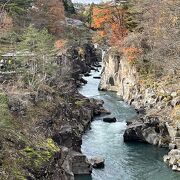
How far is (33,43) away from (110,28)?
31.2 meters

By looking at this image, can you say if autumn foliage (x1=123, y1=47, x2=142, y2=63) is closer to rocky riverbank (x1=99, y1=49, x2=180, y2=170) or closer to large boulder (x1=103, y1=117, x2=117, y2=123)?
rocky riverbank (x1=99, y1=49, x2=180, y2=170)

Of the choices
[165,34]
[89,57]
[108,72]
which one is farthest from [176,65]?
[89,57]

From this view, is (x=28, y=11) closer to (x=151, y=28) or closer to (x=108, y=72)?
(x=108, y=72)

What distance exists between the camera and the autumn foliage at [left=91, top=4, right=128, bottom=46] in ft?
226

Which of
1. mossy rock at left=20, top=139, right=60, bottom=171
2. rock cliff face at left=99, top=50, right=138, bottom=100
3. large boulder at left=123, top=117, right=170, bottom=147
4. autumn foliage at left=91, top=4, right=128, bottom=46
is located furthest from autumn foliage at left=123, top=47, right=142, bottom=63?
mossy rock at left=20, top=139, right=60, bottom=171

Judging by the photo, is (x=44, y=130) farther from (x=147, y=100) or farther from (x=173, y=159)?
(x=147, y=100)

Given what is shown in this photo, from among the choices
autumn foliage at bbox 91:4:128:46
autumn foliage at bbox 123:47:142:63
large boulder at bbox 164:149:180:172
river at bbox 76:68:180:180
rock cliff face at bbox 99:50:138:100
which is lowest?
river at bbox 76:68:180:180

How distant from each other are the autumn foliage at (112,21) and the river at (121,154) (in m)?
19.1

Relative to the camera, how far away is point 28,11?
2621 inches

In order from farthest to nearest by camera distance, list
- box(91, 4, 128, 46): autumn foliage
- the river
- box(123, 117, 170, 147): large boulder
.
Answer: box(91, 4, 128, 46): autumn foliage
box(123, 117, 170, 147): large boulder
the river

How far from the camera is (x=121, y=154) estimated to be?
39.6 metres

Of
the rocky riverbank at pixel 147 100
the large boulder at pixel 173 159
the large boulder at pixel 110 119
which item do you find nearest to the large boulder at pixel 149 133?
the rocky riverbank at pixel 147 100

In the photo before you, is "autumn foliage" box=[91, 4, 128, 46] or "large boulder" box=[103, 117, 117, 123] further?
"autumn foliage" box=[91, 4, 128, 46]

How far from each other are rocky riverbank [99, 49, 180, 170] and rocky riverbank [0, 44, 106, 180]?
572 centimetres
